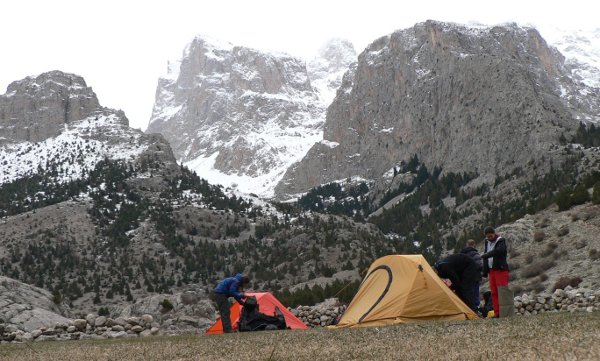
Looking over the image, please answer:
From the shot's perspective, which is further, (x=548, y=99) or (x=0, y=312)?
(x=548, y=99)

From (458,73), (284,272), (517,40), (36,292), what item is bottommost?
(284,272)

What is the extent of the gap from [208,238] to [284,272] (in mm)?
26120

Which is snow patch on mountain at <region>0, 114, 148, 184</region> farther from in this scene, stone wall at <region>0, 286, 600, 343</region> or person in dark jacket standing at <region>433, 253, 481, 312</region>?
person in dark jacket standing at <region>433, 253, 481, 312</region>

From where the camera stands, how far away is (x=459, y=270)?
1861cm

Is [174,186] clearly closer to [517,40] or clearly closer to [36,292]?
[36,292]

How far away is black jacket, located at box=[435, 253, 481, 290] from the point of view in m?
18.4

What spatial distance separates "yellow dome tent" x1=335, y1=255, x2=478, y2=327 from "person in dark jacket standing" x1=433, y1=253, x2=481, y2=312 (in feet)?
1.79

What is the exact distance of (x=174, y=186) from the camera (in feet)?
426

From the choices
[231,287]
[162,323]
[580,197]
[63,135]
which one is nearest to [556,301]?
[231,287]

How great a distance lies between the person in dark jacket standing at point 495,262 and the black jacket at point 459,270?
1588 mm

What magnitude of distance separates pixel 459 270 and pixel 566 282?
1130cm

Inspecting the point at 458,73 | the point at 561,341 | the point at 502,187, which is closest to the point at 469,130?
the point at 458,73

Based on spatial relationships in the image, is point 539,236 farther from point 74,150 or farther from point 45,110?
point 45,110

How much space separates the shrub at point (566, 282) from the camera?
26.7 metres
